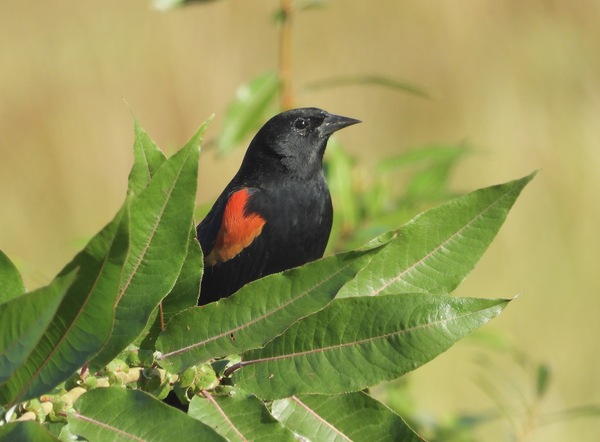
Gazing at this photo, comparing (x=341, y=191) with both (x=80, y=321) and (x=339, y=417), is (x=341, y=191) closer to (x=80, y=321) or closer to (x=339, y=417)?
Answer: (x=339, y=417)

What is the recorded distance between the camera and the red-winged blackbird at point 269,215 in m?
2.24

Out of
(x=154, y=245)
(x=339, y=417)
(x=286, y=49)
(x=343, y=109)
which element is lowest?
(x=339, y=417)

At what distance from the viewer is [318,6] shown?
2586 millimetres

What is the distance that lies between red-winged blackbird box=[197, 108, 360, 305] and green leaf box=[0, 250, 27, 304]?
1.29 meters

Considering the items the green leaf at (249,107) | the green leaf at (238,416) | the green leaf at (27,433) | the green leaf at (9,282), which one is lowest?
the green leaf at (238,416)

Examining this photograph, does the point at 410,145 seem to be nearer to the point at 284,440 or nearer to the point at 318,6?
the point at 318,6

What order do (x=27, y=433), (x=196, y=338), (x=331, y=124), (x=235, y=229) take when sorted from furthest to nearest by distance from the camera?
(x=331, y=124), (x=235, y=229), (x=196, y=338), (x=27, y=433)

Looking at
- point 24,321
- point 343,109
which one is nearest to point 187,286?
point 24,321

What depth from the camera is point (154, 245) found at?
92cm

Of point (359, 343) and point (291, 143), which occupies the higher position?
point (291, 143)

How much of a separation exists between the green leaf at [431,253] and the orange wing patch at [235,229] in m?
1.10

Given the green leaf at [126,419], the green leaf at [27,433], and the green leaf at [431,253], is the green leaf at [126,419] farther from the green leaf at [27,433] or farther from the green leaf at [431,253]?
the green leaf at [431,253]

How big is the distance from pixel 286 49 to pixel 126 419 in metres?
1.71

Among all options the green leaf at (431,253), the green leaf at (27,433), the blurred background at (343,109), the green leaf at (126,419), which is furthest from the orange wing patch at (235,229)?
the blurred background at (343,109)
